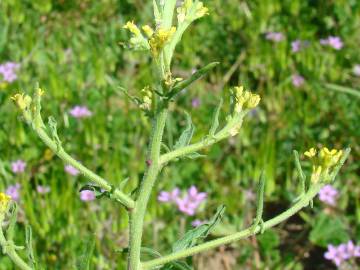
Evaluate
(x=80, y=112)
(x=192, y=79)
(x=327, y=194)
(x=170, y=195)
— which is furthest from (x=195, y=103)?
(x=192, y=79)

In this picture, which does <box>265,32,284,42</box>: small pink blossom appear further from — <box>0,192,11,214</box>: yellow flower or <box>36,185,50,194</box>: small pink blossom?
<box>0,192,11,214</box>: yellow flower

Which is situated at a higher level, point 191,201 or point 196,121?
point 196,121

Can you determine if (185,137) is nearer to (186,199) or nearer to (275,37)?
(186,199)


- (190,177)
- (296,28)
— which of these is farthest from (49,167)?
(296,28)

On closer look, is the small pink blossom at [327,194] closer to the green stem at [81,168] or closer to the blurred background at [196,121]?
the blurred background at [196,121]

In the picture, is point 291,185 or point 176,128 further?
point 176,128

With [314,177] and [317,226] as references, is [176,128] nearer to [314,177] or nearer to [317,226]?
[317,226]

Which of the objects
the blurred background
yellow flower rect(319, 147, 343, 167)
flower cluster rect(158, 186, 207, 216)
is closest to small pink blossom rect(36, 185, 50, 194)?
the blurred background
